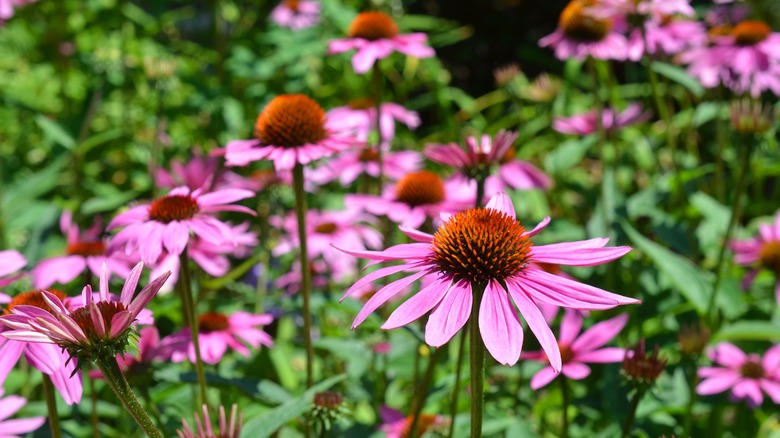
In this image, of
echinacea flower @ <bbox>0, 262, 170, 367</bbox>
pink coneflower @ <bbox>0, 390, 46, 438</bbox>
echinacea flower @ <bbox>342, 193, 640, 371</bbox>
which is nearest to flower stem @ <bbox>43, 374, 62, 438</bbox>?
pink coneflower @ <bbox>0, 390, 46, 438</bbox>

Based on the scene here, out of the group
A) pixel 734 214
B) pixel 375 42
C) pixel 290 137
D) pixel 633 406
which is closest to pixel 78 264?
pixel 290 137

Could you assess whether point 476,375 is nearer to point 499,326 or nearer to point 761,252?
point 499,326

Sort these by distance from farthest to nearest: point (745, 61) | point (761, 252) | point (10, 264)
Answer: point (745, 61) < point (761, 252) < point (10, 264)

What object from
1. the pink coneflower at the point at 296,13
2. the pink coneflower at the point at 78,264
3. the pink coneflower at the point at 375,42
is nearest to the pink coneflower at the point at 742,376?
the pink coneflower at the point at 375,42

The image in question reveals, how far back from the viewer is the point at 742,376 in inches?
50.9

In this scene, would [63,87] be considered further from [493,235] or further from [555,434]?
[493,235]

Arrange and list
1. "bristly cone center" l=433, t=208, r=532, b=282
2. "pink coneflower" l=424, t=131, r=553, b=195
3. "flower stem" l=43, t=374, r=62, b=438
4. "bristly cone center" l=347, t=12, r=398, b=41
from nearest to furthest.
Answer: "bristly cone center" l=433, t=208, r=532, b=282, "flower stem" l=43, t=374, r=62, b=438, "pink coneflower" l=424, t=131, r=553, b=195, "bristly cone center" l=347, t=12, r=398, b=41

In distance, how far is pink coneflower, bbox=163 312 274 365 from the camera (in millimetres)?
1065

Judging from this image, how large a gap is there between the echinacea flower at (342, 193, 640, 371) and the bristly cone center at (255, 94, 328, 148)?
0.36m

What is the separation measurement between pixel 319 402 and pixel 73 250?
1.84 ft

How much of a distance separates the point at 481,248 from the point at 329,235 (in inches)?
39.3

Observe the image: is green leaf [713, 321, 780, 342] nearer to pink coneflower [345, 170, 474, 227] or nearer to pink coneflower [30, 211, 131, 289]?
pink coneflower [345, 170, 474, 227]

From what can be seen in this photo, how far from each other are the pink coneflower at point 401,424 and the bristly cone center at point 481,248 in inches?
14.6

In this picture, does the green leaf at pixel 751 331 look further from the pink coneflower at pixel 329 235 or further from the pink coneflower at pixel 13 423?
the pink coneflower at pixel 13 423
